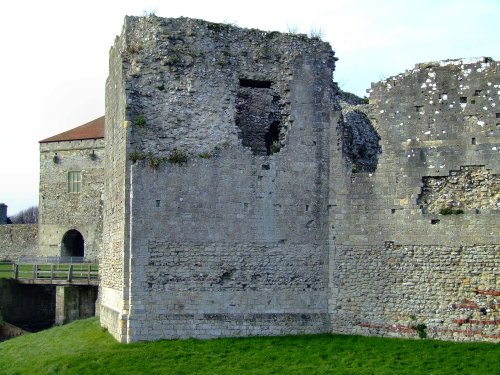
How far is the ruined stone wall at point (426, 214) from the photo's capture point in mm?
16344

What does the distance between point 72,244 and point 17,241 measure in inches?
135

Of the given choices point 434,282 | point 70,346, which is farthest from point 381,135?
point 70,346

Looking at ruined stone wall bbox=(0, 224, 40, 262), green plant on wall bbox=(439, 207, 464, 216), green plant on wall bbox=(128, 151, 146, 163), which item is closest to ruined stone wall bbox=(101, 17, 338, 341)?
green plant on wall bbox=(128, 151, 146, 163)

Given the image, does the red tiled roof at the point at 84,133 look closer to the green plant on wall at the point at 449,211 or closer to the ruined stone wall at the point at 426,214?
the ruined stone wall at the point at 426,214

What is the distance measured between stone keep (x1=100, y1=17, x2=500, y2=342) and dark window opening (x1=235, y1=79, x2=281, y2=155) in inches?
1.9

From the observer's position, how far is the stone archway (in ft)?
153

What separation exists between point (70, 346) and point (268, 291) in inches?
198

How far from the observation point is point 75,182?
150 feet

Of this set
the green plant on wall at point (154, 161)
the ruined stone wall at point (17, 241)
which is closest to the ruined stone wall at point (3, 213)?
the ruined stone wall at point (17, 241)

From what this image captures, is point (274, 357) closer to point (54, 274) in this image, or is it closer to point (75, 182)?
point (54, 274)

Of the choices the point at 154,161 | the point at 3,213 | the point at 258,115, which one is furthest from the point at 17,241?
the point at 258,115

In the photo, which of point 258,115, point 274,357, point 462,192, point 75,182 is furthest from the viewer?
point 75,182

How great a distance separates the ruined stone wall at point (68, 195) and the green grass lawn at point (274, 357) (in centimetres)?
2722

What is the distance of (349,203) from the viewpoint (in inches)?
715
